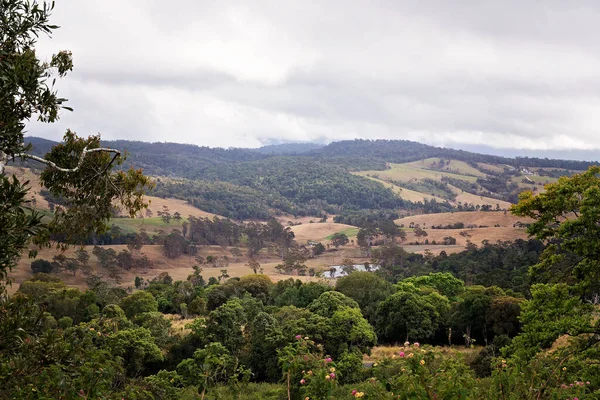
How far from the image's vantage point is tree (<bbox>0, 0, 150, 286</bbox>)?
4941mm

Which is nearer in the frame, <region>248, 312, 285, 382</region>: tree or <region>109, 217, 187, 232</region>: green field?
<region>248, 312, 285, 382</region>: tree

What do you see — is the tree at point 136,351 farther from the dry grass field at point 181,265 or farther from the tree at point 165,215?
the tree at point 165,215

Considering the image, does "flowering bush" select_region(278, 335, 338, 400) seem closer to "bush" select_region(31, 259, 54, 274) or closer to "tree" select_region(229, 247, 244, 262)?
"bush" select_region(31, 259, 54, 274)

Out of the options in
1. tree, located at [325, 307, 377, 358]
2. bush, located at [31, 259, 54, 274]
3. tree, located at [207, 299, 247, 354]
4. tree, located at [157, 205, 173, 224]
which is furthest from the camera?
tree, located at [157, 205, 173, 224]

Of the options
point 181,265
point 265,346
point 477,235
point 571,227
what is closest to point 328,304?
point 265,346

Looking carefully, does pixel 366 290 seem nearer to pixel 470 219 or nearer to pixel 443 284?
pixel 443 284

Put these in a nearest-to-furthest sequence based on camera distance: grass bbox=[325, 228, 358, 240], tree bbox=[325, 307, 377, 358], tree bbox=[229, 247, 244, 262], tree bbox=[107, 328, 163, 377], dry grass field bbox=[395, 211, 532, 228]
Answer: tree bbox=[107, 328, 163, 377]
tree bbox=[325, 307, 377, 358]
tree bbox=[229, 247, 244, 262]
dry grass field bbox=[395, 211, 532, 228]
grass bbox=[325, 228, 358, 240]

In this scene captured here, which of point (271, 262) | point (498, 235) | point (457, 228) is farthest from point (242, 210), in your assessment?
point (498, 235)

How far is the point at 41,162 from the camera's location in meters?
6.61

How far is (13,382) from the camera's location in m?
4.89

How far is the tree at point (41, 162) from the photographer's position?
4.94 m

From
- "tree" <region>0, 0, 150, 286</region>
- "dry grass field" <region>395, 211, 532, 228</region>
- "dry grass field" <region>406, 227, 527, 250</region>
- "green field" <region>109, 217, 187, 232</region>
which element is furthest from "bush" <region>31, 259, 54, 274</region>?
"dry grass field" <region>395, 211, 532, 228</region>

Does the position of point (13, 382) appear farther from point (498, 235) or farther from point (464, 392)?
point (498, 235)

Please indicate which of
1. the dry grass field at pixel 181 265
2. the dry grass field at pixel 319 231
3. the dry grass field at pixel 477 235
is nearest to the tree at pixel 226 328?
the dry grass field at pixel 181 265
